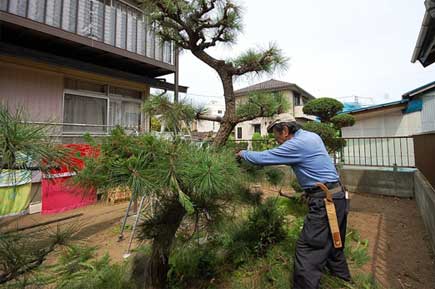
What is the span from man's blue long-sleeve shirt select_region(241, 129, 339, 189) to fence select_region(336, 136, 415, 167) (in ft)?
16.7

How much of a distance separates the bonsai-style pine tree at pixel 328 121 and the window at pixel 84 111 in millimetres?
5035

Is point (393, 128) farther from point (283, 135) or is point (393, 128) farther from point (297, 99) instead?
point (297, 99)

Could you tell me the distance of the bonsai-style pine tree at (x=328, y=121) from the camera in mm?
4836

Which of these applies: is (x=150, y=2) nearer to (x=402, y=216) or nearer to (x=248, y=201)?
(x=248, y=201)

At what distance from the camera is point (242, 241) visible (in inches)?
102

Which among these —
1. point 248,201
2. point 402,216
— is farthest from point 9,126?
point 402,216

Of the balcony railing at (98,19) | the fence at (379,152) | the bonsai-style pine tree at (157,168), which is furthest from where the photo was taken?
the fence at (379,152)

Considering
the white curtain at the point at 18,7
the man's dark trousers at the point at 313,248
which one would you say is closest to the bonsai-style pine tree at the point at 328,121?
the man's dark trousers at the point at 313,248

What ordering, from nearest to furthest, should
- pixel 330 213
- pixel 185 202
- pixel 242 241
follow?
pixel 185 202 → pixel 330 213 → pixel 242 241

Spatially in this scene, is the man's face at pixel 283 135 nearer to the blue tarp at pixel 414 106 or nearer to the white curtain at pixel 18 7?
the white curtain at pixel 18 7

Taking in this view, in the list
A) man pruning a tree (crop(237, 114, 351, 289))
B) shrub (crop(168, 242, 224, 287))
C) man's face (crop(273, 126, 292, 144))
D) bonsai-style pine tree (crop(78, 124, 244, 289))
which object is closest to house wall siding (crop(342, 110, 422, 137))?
man pruning a tree (crop(237, 114, 351, 289))

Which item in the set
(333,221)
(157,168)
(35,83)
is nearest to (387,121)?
(333,221)

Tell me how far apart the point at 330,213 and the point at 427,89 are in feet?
23.2

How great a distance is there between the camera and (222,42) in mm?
2457
